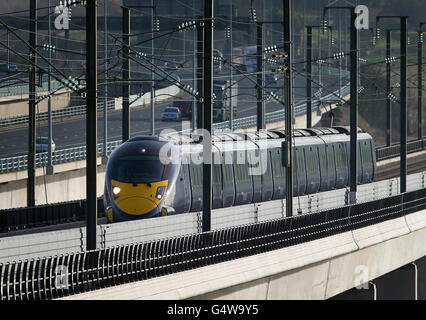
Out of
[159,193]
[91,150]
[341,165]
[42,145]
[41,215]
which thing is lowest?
[41,215]

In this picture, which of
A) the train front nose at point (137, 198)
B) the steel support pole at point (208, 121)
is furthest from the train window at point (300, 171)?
the steel support pole at point (208, 121)

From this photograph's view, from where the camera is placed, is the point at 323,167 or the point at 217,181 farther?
the point at 323,167

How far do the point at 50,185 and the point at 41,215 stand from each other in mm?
20288

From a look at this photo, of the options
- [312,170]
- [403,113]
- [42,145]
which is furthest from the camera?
[42,145]

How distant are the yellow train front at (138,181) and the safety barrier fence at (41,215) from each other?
2845mm

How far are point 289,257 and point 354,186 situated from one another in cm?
1208

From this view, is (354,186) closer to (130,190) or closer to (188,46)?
(130,190)

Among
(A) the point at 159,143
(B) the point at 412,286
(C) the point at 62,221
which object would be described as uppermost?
(A) the point at 159,143

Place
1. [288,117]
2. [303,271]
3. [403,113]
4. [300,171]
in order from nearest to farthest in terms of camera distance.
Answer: [303,271], [288,117], [403,113], [300,171]

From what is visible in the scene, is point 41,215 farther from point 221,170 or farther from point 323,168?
point 323,168

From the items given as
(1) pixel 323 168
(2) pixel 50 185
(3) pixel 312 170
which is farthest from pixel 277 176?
(2) pixel 50 185

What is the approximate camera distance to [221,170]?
149ft

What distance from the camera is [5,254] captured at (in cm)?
2750
